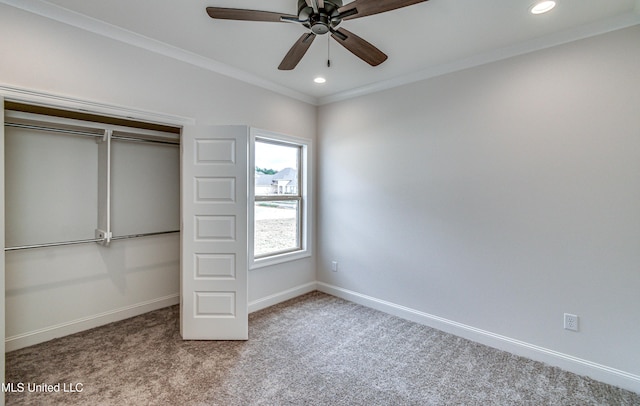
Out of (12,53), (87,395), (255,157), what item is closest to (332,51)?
(255,157)

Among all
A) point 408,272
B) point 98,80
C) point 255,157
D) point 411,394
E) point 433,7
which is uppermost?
point 433,7

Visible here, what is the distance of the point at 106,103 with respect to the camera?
7.95 feet

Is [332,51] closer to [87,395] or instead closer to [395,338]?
[395,338]

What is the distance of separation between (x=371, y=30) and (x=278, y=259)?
2.71 m

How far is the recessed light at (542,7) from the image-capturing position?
198cm

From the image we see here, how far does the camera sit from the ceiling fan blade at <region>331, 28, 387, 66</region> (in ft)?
5.98

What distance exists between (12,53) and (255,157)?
6.94 feet

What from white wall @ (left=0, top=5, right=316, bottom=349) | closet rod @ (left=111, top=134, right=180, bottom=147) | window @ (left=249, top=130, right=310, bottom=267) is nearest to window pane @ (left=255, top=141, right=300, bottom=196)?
window @ (left=249, top=130, right=310, bottom=267)

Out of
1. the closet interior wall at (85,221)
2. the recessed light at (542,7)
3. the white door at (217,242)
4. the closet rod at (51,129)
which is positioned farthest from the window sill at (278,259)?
the recessed light at (542,7)

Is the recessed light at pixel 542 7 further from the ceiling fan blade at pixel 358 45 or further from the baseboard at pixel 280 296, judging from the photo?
the baseboard at pixel 280 296

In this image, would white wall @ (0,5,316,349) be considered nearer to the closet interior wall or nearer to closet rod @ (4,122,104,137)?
the closet interior wall

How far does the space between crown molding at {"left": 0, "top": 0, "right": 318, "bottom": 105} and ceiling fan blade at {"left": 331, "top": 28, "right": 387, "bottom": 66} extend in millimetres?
1689

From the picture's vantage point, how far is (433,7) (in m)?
2.08

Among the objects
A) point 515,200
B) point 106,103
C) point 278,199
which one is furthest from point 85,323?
point 515,200
